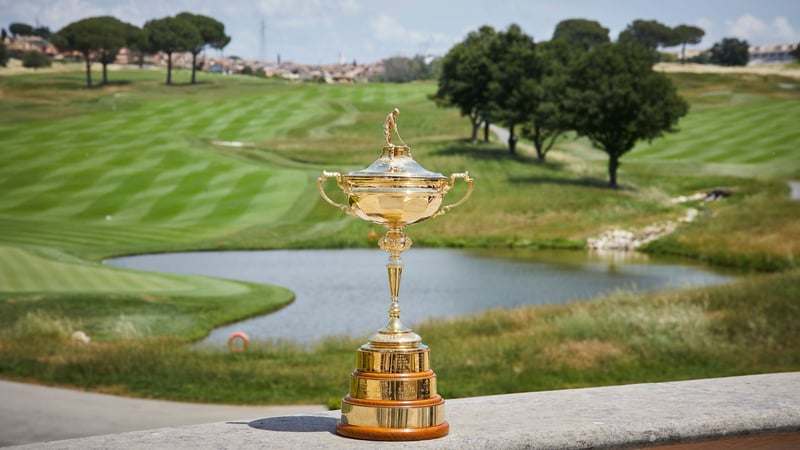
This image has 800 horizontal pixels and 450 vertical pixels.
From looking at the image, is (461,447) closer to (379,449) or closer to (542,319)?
(379,449)

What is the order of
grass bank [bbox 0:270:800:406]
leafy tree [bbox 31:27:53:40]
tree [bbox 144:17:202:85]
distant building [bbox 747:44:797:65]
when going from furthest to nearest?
distant building [bbox 747:44:797:65], tree [bbox 144:17:202:85], leafy tree [bbox 31:27:53:40], grass bank [bbox 0:270:800:406]

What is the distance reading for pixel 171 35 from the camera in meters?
48.2

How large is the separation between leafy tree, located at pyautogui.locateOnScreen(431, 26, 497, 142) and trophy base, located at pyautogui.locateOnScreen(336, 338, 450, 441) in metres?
58.4

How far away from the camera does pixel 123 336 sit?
900 inches

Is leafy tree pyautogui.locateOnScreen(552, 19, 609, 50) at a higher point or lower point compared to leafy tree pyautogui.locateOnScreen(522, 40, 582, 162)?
higher

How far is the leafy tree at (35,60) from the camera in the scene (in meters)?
40.1

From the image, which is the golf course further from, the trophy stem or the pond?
the trophy stem

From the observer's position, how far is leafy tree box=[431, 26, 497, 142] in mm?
66188

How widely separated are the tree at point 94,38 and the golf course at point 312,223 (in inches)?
45.0

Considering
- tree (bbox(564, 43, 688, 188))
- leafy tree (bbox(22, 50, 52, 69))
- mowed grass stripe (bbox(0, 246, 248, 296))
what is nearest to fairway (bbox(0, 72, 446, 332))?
mowed grass stripe (bbox(0, 246, 248, 296))

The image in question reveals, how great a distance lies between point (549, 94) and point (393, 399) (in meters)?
56.6

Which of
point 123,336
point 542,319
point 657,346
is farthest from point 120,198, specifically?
point 657,346

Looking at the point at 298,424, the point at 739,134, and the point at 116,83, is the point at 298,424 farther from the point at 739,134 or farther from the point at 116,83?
the point at 739,134

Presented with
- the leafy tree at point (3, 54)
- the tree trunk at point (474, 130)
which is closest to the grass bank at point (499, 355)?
the leafy tree at point (3, 54)
